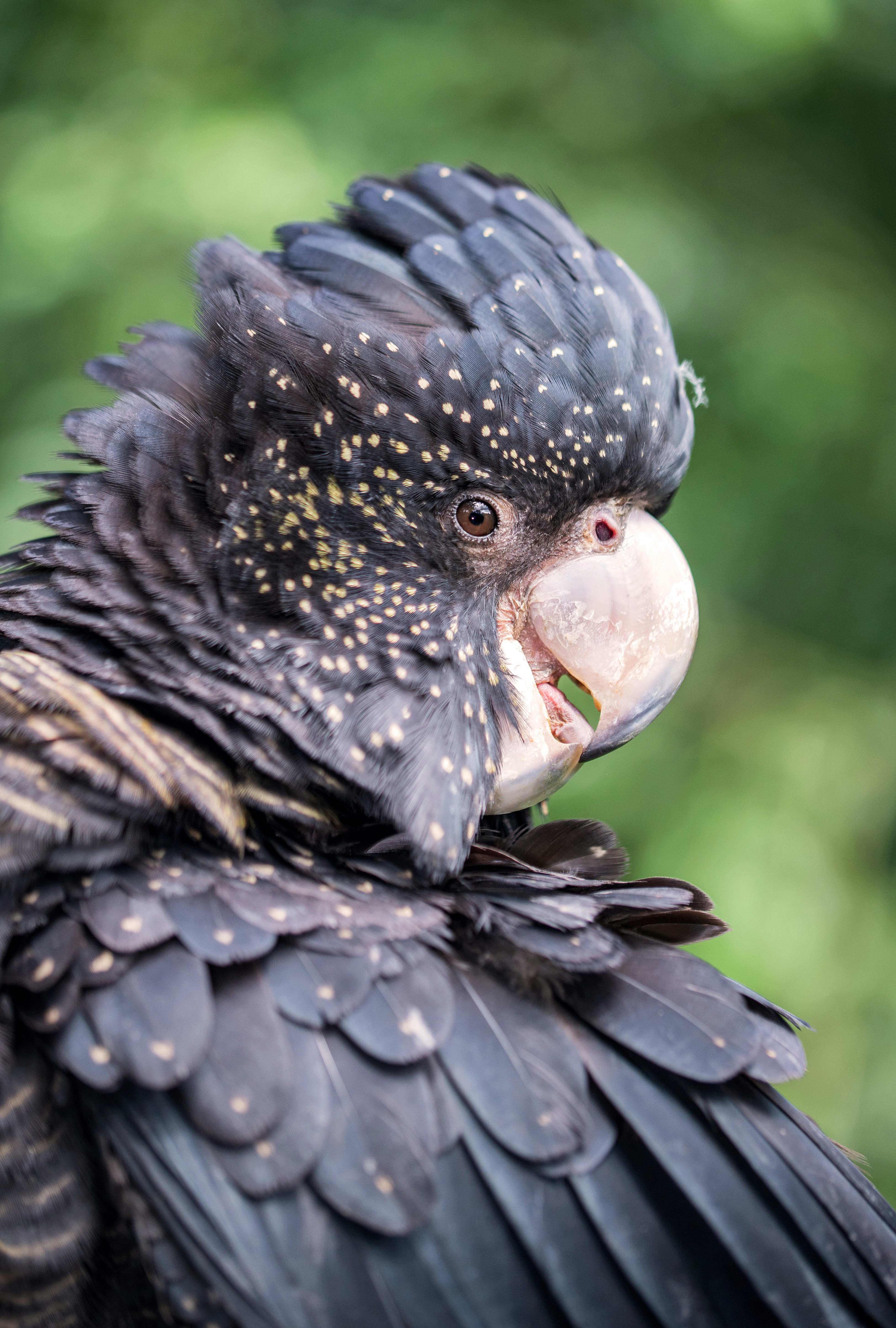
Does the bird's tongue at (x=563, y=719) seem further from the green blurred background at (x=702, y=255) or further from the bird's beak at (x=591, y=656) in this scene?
the green blurred background at (x=702, y=255)

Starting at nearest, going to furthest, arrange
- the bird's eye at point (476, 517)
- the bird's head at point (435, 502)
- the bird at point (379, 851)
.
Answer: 1. the bird at point (379, 851)
2. the bird's head at point (435, 502)
3. the bird's eye at point (476, 517)

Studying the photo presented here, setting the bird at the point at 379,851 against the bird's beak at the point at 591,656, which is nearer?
the bird at the point at 379,851

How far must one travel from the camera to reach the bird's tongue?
1.84 metres

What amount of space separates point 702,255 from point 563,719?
87.3 inches

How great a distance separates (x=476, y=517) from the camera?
5.84 ft

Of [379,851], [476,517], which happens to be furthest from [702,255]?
[379,851]

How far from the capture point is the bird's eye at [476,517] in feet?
5.82

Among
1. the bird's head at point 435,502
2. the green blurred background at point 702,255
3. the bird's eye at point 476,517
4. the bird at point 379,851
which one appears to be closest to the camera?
the bird at point 379,851

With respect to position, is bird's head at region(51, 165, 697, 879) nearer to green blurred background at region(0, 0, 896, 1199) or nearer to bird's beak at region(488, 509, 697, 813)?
bird's beak at region(488, 509, 697, 813)

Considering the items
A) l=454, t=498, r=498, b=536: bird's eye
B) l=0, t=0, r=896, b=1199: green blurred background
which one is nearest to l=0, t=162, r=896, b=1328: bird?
l=454, t=498, r=498, b=536: bird's eye

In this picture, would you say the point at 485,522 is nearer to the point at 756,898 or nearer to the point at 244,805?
the point at 244,805

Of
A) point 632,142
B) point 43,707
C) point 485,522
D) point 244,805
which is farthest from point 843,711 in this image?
point 43,707

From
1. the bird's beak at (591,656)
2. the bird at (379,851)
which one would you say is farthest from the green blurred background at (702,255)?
the bird's beak at (591,656)

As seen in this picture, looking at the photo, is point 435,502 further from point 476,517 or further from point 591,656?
point 591,656
